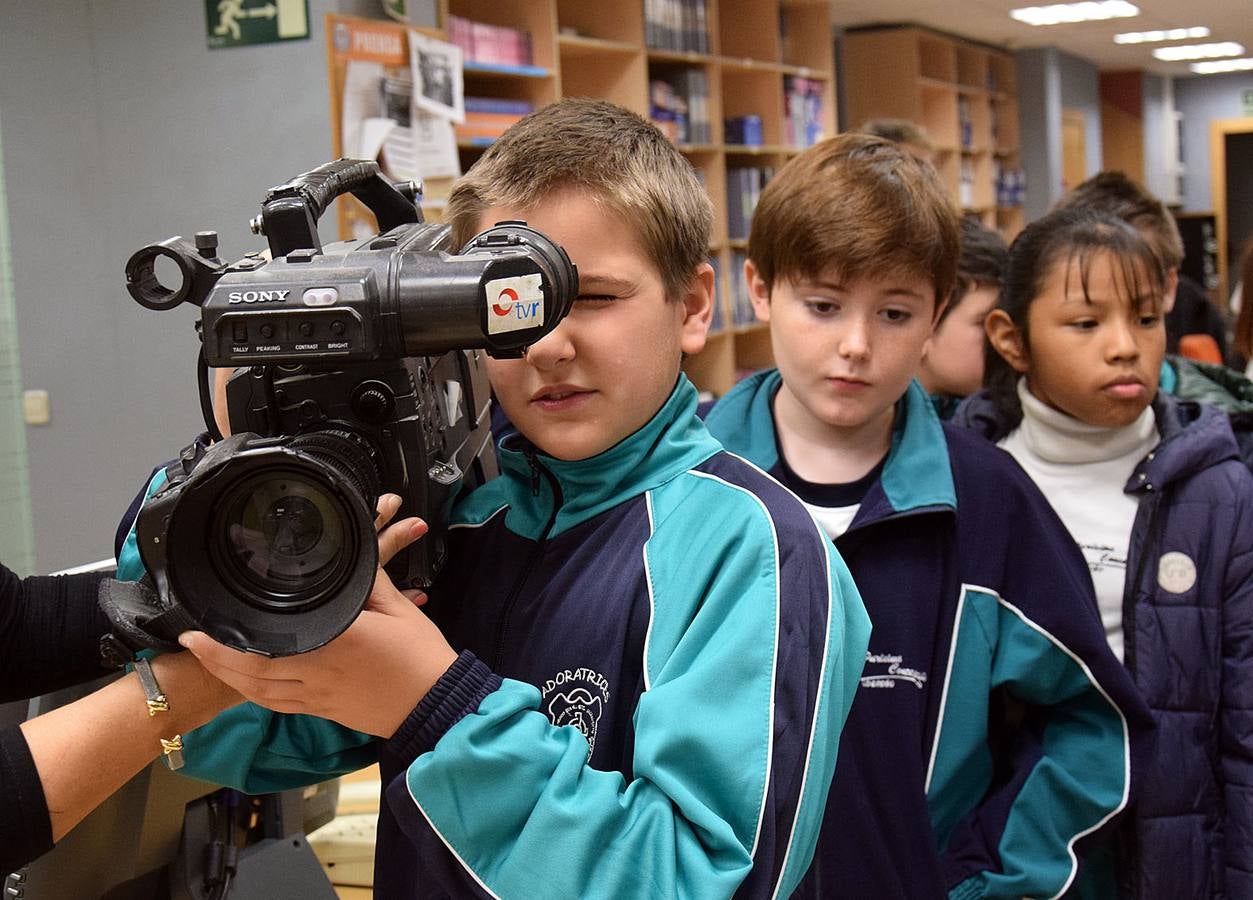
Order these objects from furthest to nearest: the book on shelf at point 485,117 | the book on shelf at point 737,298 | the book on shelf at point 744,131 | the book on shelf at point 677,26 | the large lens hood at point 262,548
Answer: the book on shelf at point 744,131, the book on shelf at point 737,298, the book on shelf at point 677,26, the book on shelf at point 485,117, the large lens hood at point 262,548

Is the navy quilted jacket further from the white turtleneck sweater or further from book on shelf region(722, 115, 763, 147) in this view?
book on shelf region(722, 115, 763, 147)

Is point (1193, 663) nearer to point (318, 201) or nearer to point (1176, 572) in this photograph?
point (1176, 572)

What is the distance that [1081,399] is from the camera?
1.63 m

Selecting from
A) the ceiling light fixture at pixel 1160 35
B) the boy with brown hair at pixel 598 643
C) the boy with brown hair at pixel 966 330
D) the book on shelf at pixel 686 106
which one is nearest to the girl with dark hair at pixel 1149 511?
the boy with brown hair at pixel 966 330

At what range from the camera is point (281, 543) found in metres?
0.70

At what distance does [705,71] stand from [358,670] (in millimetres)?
5218

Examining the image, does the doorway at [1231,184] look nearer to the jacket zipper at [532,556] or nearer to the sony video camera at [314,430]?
the jacket zipper at [532,556]

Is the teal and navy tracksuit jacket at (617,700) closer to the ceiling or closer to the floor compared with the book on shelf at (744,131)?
closer to the floor

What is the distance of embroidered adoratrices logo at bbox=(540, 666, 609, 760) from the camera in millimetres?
844

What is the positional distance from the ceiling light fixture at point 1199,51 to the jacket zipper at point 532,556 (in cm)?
1175

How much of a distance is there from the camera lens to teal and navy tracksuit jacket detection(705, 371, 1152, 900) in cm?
66

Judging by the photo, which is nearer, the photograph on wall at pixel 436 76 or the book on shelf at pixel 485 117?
the photograph on wall at pixel 436 76

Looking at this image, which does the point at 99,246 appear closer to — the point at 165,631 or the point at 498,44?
the point at 498,44

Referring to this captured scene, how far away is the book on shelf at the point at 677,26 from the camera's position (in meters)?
5.12
